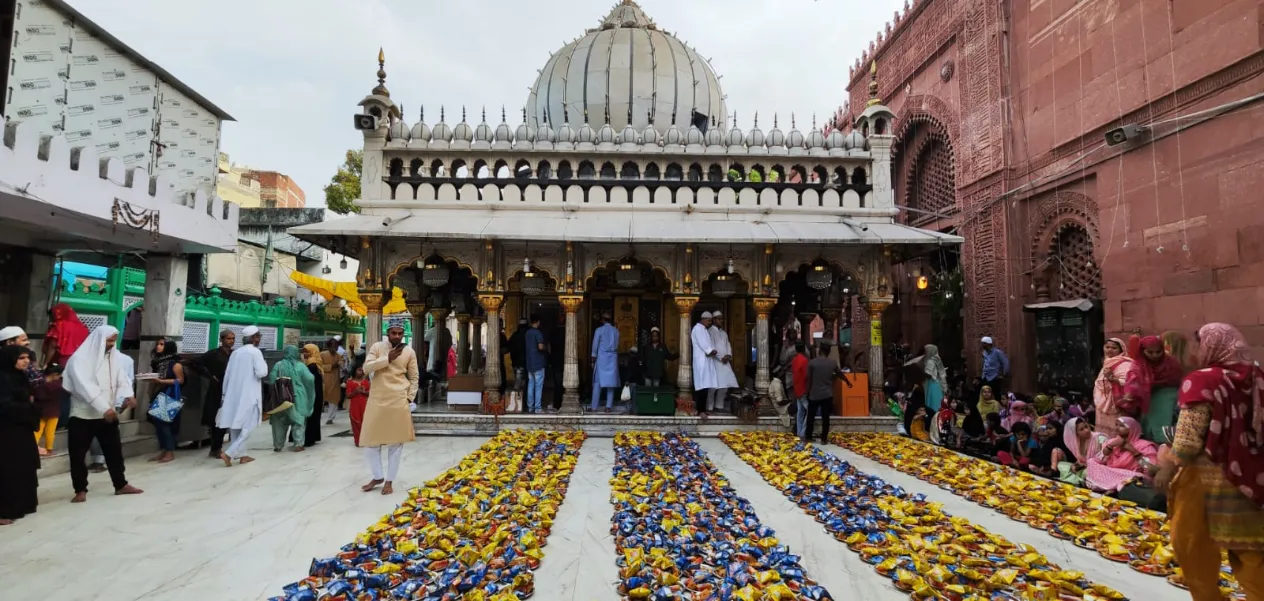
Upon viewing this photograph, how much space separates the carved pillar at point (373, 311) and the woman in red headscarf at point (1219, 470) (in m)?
10.00

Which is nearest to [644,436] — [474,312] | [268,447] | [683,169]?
[683,169]

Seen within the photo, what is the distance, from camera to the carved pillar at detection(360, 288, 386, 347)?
33.3ft

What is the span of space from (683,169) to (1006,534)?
7.93 metres

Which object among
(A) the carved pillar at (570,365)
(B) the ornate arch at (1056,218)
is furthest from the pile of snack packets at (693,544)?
(B) the ornate arch at (1056,218)

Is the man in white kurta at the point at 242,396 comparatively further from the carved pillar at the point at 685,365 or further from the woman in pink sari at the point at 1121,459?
the woman in pink sari at the point at 1121,459

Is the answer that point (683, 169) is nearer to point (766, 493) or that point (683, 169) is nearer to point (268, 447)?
point (766, 493)

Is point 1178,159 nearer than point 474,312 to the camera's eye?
Yes

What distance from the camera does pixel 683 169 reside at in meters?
11.2

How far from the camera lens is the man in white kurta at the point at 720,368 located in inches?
421

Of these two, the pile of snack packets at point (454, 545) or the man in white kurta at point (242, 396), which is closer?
the pile of snack packets at point (454, 545)

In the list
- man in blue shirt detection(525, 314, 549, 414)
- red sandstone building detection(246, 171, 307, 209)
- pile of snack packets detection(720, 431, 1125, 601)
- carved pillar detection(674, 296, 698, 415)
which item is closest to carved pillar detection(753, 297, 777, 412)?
carved pillar detection(674, 296, 698, 415)

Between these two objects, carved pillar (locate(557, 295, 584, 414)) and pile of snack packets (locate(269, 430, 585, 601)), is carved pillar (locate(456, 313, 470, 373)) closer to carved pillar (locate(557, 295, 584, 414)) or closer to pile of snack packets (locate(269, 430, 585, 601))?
carved pillar (locate(557, 295, 584, 414))

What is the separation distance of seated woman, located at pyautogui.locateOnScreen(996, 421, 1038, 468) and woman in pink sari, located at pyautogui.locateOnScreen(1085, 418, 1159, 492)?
43.0 inches

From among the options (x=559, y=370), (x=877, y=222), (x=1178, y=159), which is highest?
(x=1178, y=159)
